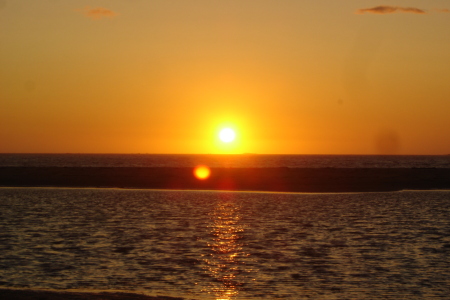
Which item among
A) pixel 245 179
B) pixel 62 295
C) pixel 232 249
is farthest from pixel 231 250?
pixel 245 179

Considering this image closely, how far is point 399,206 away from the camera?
4531 centimetres

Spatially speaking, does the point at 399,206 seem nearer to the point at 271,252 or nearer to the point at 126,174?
the point at 271,252

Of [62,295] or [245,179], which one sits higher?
[245,179]

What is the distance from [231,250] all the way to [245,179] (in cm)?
5161

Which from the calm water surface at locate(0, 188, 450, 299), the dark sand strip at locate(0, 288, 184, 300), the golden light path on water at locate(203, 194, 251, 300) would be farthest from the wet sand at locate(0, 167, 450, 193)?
the dark sand strip at locate(0, 288, 184, 300)

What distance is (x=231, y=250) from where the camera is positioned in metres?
24.5

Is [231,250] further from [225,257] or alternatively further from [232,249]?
[225,257]

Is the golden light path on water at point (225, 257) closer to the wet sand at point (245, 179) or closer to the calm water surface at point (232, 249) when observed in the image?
the calm water surface at point (232, 249)

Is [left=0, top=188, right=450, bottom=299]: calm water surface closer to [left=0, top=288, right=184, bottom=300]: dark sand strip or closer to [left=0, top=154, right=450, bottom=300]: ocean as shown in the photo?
[left=0, top=154, right=450, bottom=300]: ocean

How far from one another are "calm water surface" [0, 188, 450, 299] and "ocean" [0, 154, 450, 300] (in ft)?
0.13

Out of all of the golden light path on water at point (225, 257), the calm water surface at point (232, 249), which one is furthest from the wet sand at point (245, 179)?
the golden light path on water at point (225, 257)

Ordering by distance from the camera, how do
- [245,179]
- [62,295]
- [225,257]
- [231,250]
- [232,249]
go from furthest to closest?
1. [245,179]
2. [232,249]
3. [231,250]
4. [225,257]
5. [62,295]

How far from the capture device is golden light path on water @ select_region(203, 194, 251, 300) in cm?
1770

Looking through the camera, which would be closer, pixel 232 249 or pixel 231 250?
pixel 231 250
